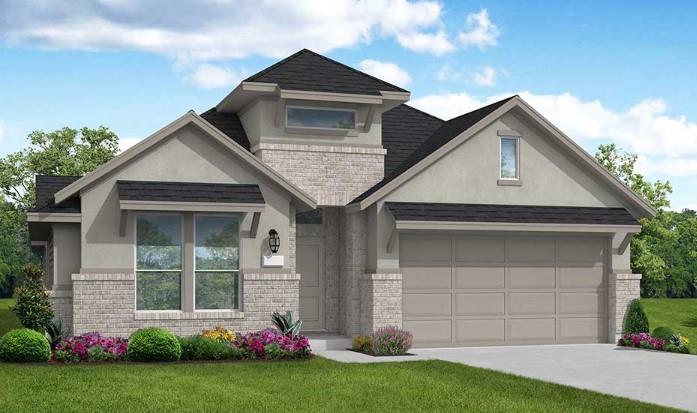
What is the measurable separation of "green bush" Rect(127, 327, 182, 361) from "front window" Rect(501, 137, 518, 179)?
10.3m

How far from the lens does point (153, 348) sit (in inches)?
773

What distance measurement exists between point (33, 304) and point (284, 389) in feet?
25.8

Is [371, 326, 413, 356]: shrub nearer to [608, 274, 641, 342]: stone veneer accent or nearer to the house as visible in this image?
the house

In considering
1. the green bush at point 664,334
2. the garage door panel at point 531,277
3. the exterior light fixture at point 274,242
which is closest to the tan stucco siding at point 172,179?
the exterior light fixture at point 274,242

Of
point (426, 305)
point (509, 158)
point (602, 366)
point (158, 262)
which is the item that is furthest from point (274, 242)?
point (602, 366)

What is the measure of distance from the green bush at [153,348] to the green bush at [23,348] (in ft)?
5.45

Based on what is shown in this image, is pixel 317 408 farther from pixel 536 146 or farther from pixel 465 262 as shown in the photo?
pixel 536 146

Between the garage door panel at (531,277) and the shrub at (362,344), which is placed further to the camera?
the garage door panel at (531,277)

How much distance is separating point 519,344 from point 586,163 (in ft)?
16.5

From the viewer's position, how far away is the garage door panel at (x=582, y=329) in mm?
25906

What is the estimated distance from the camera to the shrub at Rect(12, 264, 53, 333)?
21.4 meters

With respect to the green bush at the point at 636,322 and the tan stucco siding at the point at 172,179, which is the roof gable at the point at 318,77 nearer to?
the tan stucco siding at the point at 172,179

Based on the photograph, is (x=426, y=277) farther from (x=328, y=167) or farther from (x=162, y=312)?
(x=162, y=312)

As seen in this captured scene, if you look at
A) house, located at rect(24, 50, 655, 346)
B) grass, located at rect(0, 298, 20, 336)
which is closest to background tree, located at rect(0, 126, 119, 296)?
grass, located at rect(0, 298, 20, 336)
